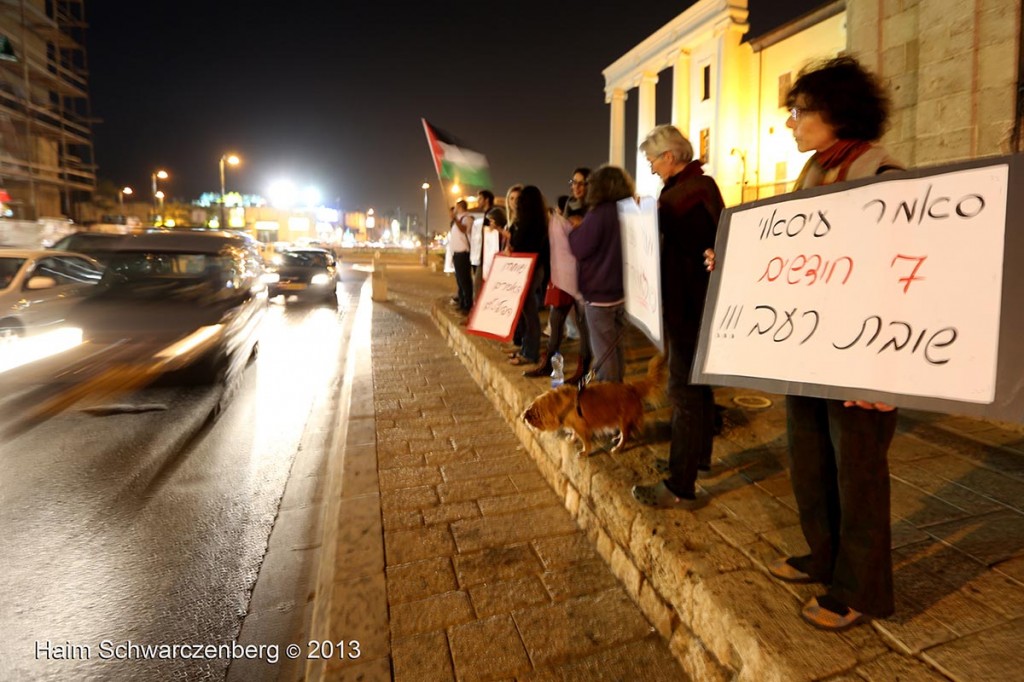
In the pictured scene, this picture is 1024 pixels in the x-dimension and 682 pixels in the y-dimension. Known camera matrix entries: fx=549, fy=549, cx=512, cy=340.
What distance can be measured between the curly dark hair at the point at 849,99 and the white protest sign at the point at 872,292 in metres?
0.35

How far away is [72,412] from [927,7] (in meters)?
8.81

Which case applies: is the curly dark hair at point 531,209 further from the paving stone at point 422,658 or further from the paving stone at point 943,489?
the paving stone at point 422,658

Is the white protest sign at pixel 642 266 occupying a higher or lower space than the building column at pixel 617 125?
lower

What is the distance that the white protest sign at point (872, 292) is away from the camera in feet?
5.01

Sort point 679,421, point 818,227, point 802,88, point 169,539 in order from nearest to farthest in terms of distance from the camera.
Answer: point 818,227 → point 802,88 → point 679,421 → point 169,539

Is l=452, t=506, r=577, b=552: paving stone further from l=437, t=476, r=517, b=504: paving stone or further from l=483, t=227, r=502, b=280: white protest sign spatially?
l=483, t=227, r=502, b=280: white protest sign

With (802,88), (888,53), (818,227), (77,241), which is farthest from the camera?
(77,241)

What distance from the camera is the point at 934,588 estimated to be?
2176 millimetres

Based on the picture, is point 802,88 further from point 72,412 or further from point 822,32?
point 822,32

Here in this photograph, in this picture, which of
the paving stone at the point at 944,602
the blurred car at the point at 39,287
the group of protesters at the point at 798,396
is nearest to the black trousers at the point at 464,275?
the group of protesters at the point at 798,396

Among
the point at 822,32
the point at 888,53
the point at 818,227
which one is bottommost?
the point at 818,227

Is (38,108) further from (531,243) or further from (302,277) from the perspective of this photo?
(531,243)

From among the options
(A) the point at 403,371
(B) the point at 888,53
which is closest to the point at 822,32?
(B) the point at 888,53

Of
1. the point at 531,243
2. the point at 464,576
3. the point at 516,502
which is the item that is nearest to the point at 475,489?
the point at 516,502
